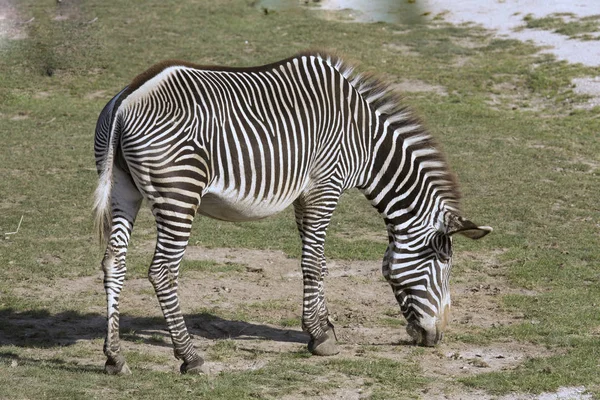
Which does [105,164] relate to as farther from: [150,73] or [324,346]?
[324,346]

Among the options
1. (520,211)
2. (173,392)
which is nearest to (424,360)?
(173,392)

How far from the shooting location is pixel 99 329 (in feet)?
29.2

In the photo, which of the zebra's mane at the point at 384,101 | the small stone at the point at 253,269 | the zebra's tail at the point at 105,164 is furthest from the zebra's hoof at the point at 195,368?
the small stone at the point at 253,269

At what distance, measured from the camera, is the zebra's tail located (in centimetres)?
733

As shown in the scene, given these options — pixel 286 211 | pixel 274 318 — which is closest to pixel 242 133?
pixel 274 318

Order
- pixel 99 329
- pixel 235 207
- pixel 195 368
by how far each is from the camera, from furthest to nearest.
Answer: pixel 99 329
pixel 235 207
pixel 195 368

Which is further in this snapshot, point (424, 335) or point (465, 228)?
point (424, 335)

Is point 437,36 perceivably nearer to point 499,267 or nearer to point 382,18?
point 382,18

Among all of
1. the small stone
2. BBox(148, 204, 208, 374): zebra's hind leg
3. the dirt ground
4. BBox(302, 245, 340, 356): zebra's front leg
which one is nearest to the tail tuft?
BBox(148, 204, 208, 374): zebra's hind leg

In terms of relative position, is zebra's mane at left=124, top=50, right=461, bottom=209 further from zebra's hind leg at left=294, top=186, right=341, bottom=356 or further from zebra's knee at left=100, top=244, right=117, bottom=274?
zebra's knee at left=100, top=244, right=117, bottom=274

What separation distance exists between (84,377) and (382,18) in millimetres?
19549

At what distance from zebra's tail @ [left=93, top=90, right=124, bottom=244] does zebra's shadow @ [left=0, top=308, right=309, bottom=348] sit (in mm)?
1330

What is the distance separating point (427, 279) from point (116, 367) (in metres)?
2.80

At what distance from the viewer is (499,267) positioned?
1098 cm
